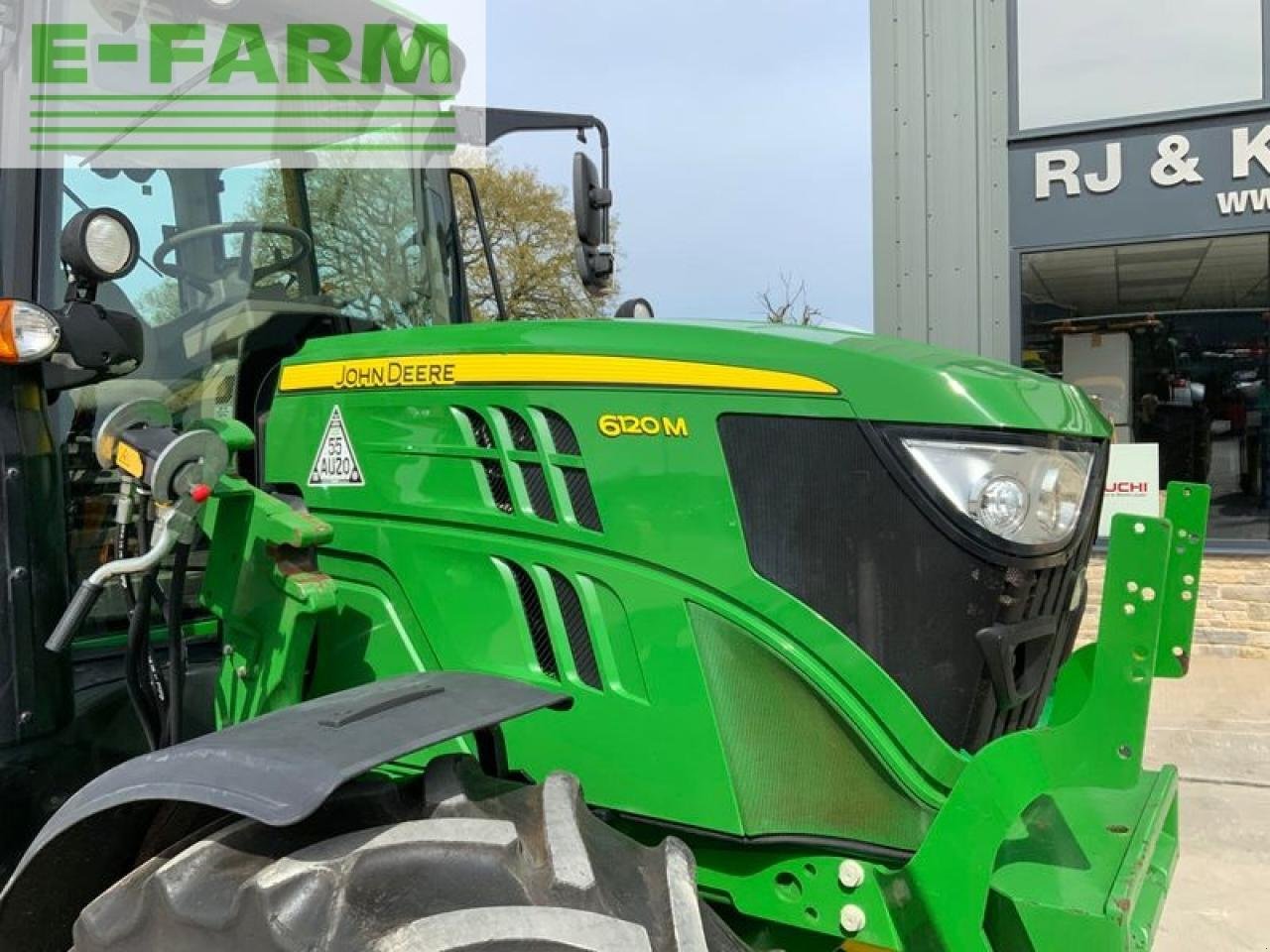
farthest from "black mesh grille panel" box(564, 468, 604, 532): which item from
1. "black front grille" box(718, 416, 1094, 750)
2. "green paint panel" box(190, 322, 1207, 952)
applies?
"black front grille" box(718, 416, 1094, 750)

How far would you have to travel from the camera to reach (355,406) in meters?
2.17

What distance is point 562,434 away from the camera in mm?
1981

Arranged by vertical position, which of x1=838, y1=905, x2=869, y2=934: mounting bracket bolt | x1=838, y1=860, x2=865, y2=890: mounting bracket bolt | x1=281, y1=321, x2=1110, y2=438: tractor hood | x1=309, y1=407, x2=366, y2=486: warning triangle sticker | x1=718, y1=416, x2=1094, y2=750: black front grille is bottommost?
x1=838, y1=905, x2=869, y2=934: mounting bracket bolt

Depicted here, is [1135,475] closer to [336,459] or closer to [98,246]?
[336,459]

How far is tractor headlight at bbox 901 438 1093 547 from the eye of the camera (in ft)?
5.96

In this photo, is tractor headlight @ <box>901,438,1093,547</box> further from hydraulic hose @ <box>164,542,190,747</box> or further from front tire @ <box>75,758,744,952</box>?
hydraulic hose @ <box>164,542,190,747</box>

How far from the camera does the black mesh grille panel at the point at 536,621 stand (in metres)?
2.00

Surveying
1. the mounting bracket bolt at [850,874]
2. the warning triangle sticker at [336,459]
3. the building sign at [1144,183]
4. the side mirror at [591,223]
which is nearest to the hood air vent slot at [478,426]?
the warning triangle sticker at [336,459]

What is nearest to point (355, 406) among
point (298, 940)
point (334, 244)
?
point (334, 244)

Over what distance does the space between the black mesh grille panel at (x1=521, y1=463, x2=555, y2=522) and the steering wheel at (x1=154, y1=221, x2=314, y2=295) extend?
977mm

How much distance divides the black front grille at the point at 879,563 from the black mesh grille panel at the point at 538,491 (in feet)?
1.09

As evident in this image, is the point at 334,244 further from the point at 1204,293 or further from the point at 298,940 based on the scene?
the point at 1204,293

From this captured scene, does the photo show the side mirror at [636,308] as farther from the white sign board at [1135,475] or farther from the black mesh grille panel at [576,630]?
the white sign board at [1135,475]

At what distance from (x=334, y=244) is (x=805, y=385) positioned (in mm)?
1485
